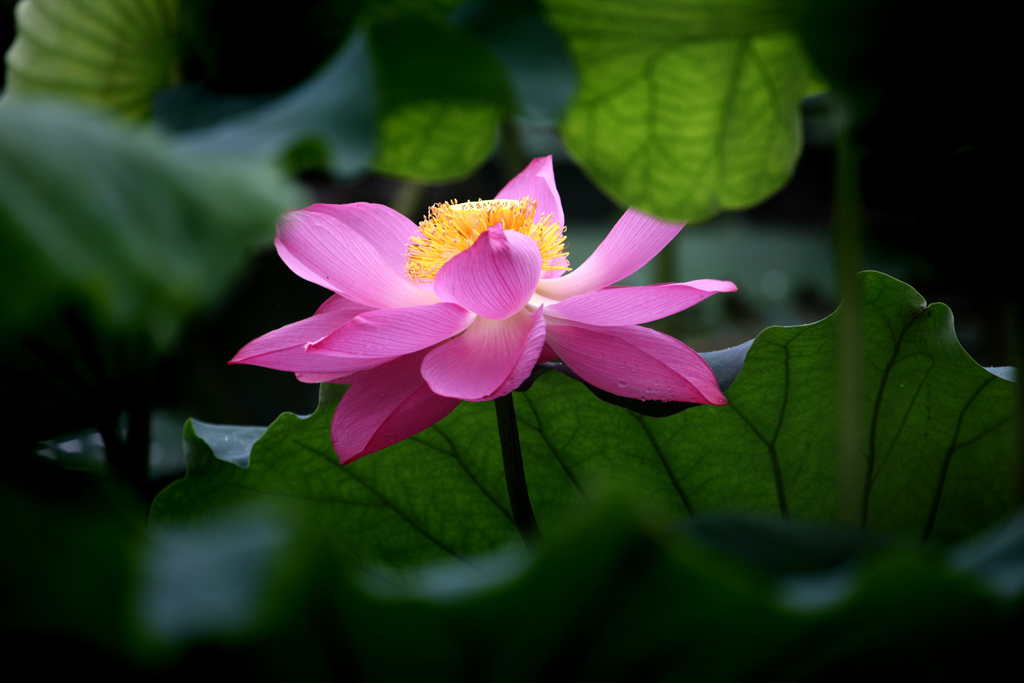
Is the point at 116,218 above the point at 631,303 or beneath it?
above

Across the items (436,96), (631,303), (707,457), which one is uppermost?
(436,96)

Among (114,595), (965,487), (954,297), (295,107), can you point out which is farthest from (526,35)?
(954,297)

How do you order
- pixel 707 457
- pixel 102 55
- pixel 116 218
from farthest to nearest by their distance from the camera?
1. pixel 707 457
2. pixel 102 55
3. pixel 116 218

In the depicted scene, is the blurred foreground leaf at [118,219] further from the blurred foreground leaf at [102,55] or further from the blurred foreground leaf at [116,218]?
the blurred foreground leaf at [102,55]

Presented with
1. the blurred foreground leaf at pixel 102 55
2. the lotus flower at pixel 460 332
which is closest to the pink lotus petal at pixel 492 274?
the lotus flower at pixel 460 332

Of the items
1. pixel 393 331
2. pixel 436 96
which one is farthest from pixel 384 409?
pixel 436 96

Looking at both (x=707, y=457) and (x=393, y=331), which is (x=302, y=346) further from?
(x=707, y=457)
